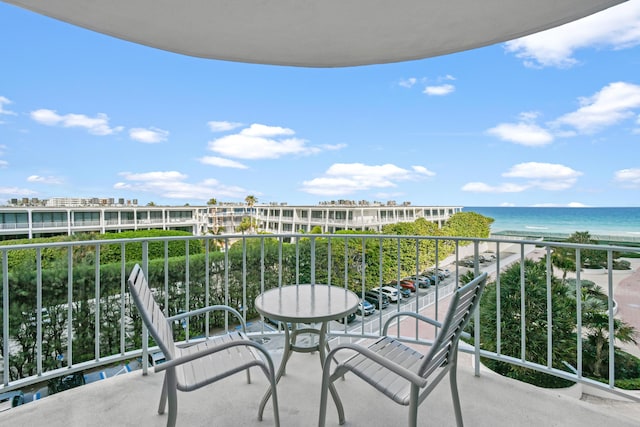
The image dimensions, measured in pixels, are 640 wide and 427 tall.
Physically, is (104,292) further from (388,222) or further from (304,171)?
(304,171)

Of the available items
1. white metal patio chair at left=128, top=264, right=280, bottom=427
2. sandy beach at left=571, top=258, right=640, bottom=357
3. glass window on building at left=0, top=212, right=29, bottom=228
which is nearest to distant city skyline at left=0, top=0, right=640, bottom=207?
glass window on building at left=0, top=212, right=29, bottom=228

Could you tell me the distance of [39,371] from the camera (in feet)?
6.72

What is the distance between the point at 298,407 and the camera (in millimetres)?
1912

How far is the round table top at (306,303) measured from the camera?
5.80ft

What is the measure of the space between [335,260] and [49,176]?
26530mm

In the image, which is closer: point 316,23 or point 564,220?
point 316,23

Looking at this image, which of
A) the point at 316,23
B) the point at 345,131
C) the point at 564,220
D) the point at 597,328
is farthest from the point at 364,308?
the point at 564,220

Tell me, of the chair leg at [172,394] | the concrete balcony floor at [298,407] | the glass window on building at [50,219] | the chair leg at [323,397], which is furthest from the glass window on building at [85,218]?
the chair leg at [323,397]

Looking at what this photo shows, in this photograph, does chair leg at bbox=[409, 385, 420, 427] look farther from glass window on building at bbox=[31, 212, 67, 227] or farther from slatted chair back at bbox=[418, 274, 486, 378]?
glass window on building at bbox=[31, 212, 67, 227]

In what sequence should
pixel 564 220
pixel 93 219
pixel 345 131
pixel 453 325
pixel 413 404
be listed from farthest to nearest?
pixel 564 220 < pixel 345 131 < pixel 93 219 < pixel 453 325 < pixel 413 404

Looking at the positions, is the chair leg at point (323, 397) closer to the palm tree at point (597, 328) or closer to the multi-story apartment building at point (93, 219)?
the palm tree at point (597, 328)

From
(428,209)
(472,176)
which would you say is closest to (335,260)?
(428,209)

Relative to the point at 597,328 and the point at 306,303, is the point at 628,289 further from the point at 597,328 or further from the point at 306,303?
the point at 306,303

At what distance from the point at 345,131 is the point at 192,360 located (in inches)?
1257
